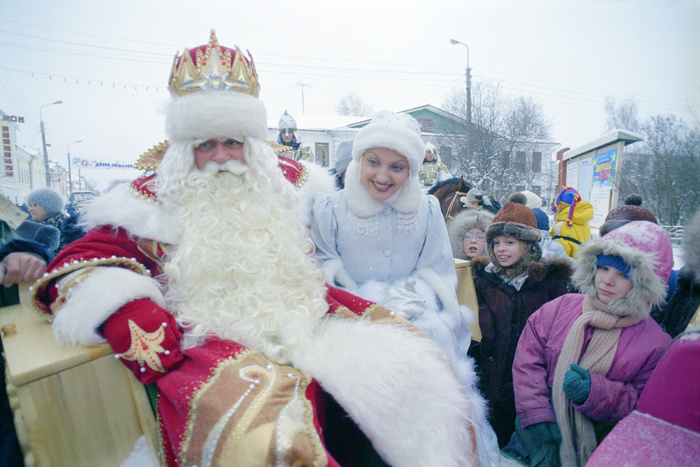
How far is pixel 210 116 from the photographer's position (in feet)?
5.57

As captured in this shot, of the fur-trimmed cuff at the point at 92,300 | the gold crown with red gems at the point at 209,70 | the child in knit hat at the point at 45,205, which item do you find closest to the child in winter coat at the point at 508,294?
the gold crown with red gems at the point at 209,70

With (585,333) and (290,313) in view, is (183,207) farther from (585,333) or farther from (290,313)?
(585,333)

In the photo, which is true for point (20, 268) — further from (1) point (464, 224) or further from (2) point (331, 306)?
(1) point (464, 224)

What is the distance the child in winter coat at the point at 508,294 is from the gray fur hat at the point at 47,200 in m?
4.84

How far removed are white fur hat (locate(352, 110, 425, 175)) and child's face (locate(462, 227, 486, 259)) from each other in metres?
1.51

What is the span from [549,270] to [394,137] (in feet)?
4.81

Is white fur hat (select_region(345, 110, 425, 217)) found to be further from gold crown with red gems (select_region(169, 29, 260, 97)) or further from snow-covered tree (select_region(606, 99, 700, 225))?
snow-covered tree (select_region(606, 99, 700, 225))

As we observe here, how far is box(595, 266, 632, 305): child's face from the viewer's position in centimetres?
177

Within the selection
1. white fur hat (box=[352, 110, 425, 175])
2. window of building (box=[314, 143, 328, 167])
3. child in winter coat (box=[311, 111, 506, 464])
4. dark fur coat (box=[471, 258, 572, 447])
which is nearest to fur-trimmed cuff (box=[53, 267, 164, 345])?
child in winter coat (box=[311, 111, 506, 464])

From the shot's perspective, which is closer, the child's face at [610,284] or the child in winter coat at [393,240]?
the child's face at [610,284]

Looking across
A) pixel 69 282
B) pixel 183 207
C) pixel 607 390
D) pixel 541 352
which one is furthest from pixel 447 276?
pixel 69 282

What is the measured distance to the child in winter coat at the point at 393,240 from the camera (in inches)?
76.5

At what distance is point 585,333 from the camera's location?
1.87 metres

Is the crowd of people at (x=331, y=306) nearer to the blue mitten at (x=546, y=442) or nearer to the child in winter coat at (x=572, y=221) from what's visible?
the blue mitten at (x=546, y=442)
